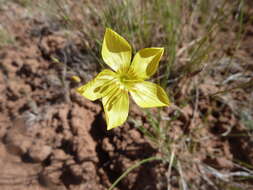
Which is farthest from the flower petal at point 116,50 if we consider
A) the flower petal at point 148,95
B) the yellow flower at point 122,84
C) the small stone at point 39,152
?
the small stone at point 39,152

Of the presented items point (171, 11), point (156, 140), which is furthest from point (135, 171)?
point (171, 11)

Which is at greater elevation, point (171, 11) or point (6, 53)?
point (171, 11)

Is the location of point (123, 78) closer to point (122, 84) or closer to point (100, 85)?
point (122, 84)

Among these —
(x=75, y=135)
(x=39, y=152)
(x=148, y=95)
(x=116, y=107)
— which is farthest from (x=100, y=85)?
(x=39, y=152)

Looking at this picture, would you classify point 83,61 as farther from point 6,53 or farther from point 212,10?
point 212,10

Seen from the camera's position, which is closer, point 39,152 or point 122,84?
point 122,84

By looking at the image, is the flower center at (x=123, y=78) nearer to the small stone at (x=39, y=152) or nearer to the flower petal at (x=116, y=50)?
the flower petal at (x=116, y=50)

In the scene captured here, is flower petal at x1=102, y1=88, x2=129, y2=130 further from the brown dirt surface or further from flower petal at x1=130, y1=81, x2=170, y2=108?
the brown dirt surface
